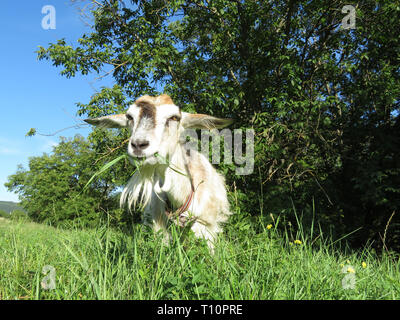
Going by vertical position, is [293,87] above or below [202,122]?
above

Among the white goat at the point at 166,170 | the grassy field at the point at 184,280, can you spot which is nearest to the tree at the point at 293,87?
the white goat at the point at 166,170

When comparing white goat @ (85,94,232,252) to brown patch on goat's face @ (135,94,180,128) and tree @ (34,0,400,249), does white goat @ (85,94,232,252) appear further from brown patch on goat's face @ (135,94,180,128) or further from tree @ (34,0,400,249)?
tree @ (34,0,400,249)

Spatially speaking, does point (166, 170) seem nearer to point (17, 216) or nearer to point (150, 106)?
point (150, 106)

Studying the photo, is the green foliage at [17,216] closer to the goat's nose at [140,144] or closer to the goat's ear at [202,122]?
the goat's nose at [140,144]

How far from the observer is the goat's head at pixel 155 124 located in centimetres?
250

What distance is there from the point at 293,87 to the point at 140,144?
12.5 ft

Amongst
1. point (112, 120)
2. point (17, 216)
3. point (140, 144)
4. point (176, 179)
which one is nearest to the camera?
point (140, 144)

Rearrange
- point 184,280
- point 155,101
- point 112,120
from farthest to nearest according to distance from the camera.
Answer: point 112,120 < point 155,101 < point 184,280

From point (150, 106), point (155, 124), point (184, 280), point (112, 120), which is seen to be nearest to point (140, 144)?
point (155, 124)

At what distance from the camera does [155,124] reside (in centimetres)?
270

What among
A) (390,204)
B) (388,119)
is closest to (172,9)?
(388,119)

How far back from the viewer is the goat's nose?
8.13 feet

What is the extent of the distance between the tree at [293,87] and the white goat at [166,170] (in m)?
1.77
